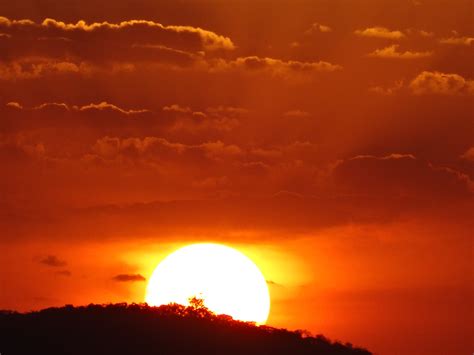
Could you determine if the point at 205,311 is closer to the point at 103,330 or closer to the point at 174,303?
the point at 174,303

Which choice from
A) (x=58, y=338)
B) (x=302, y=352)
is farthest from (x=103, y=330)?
(x=302, y=352)

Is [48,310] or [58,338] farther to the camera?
[48,310]

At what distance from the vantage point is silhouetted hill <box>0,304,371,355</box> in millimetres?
64938

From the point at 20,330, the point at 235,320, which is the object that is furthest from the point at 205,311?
the point at 20,330

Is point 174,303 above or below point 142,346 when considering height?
above

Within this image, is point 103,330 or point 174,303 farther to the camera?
point 174,303

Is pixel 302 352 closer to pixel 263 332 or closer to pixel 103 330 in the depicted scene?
pixel 263 332

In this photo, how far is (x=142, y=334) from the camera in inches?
2660

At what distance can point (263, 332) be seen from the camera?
2825 inches

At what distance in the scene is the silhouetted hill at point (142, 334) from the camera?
2557 inches

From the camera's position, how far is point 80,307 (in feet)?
234

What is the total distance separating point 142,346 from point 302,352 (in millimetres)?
11099

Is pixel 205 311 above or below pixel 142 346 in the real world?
above

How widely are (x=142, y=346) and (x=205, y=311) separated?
8758 mm
